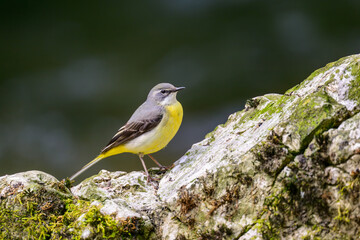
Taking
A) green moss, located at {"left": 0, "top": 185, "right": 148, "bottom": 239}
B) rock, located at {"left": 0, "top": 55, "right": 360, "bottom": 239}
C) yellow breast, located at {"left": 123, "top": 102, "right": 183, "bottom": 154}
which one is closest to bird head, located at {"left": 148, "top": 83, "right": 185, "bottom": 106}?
yellow breast, located at {"left": 123, "top": 102, "right": 183, "bottom": 154}

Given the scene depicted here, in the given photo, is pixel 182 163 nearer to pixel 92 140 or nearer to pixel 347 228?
pixel 347 228

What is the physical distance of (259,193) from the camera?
10.5 ft

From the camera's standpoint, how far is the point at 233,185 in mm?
3355

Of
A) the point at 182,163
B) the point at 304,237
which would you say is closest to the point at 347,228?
the point at 304,237

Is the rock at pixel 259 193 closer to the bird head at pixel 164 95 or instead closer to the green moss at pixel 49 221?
the green moss at pixel 49 221

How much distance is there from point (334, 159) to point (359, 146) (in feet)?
0.65

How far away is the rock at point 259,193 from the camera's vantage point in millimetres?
2998

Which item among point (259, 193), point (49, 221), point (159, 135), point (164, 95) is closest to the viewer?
point (259, 193)

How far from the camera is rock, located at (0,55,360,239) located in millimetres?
2998

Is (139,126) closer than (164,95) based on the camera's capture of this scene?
Yes

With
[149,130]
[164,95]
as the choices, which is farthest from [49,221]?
[164,95]

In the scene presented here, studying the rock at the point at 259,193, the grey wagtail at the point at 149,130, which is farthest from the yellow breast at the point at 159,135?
the rock at the point at 259,193

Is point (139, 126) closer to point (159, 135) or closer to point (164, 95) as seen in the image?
point (159, 135)

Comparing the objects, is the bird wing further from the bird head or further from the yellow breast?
the bird head
